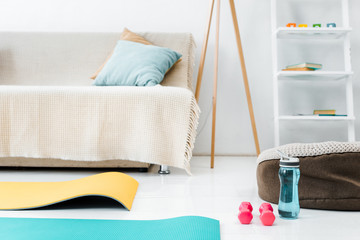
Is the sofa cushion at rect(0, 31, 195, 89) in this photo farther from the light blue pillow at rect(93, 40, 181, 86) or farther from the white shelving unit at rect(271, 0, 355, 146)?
the white shelving unit at rect(271, 0, 355, 146)

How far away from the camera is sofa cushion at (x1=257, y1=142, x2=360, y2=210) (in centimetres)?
105

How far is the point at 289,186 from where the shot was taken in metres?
0.95

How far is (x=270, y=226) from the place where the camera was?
930 mm

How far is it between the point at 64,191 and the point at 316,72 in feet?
5.78

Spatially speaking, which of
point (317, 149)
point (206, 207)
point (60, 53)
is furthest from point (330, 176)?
point (60, 53)

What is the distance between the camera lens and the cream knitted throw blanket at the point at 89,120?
1695mm

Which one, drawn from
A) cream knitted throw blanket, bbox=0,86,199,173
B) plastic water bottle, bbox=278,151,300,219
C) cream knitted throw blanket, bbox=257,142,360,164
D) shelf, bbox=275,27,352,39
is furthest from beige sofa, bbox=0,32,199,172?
shelf, bbox=275,27,352,39

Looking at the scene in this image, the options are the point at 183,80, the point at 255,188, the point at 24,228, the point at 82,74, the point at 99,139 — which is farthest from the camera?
the point at 82,74

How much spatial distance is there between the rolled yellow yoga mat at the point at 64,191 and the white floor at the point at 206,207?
3cm

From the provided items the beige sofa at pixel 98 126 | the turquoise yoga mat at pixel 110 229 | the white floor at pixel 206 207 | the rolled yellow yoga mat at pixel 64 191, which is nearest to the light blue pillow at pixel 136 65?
the beige sofa at pixel 98 126

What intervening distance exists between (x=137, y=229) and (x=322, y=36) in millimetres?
2186

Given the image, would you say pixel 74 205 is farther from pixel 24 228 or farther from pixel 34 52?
pixel 34 52

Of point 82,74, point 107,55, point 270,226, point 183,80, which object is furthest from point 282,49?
point 270,226

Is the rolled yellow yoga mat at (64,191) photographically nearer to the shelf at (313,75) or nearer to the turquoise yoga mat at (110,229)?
the turquoise yoga mat at (110,229)
